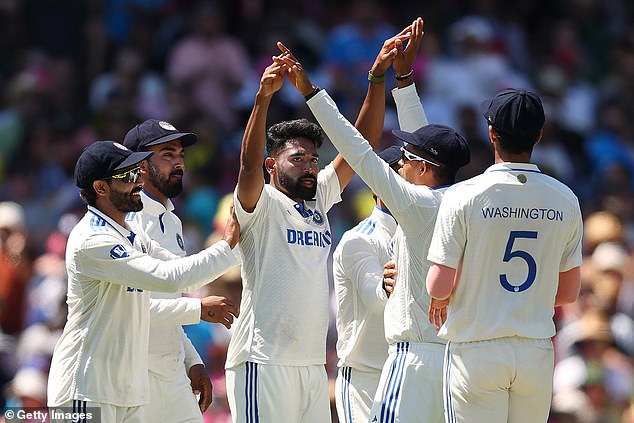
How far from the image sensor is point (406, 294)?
712cm

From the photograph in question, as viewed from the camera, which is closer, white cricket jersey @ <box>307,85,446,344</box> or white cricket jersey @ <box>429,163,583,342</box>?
white cricket jersey @ <box>429,163,583,342</box>

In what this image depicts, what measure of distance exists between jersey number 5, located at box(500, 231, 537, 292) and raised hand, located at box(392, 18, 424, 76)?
5.67ft

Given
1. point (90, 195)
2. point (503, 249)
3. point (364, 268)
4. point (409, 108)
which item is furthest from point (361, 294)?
point (90, 195)

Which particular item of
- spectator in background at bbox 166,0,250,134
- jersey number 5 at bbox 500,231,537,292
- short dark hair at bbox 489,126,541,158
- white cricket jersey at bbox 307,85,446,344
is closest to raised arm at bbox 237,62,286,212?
white cricket jersey at bbox 307,85,446,344

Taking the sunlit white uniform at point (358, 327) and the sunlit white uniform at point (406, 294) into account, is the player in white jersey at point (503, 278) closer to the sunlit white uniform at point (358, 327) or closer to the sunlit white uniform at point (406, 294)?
the sunlit white uniform at point (406, 294)

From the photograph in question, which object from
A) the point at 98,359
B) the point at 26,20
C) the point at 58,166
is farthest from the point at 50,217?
the point at 98,359

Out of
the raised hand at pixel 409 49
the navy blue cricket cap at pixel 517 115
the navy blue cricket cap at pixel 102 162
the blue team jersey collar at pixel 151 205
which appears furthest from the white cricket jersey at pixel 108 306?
the raised hand at pixel 409 49

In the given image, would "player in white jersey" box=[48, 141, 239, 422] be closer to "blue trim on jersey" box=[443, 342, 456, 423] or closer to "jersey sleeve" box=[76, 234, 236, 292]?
"jersey sleeve" box=[76, 234, 236, 292]

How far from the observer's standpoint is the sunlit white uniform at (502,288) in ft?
21.4

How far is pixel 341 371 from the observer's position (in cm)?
803

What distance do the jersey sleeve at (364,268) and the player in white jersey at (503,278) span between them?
1048 millimetres

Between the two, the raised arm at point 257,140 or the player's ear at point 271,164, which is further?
the player's ear at point 271,164

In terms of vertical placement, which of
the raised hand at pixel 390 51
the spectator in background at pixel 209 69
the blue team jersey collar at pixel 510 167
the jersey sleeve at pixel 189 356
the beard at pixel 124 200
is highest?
the spectator in background at pixel 209 69

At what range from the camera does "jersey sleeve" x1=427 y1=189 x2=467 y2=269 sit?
6.55m
